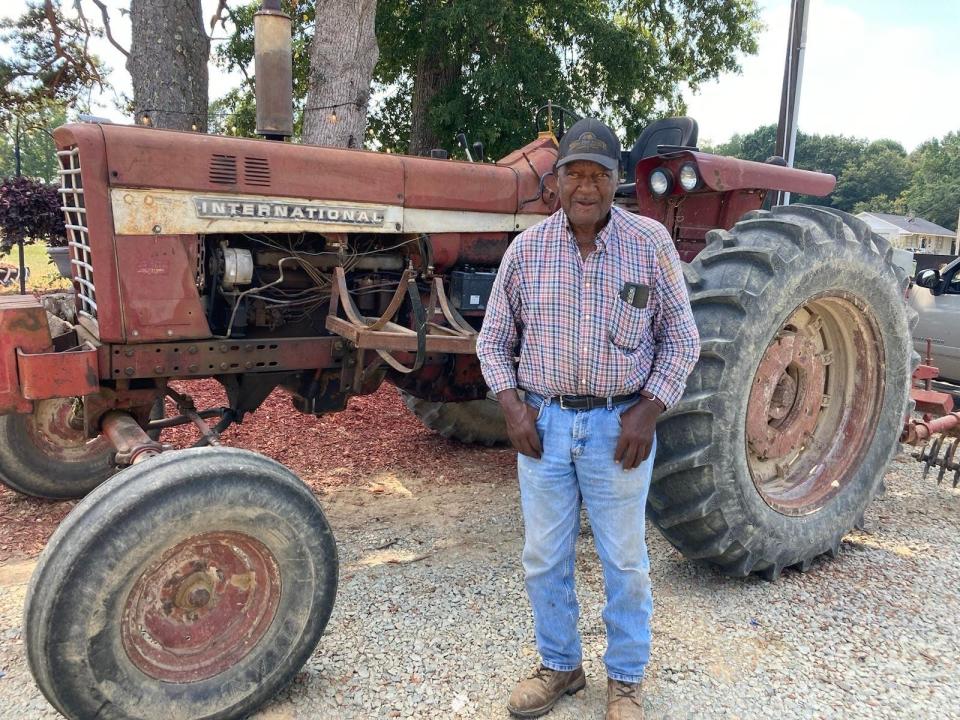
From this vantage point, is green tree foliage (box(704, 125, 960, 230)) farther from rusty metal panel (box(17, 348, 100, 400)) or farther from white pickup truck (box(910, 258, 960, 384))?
rusty metal panel (box(17, 348, 100, 400))

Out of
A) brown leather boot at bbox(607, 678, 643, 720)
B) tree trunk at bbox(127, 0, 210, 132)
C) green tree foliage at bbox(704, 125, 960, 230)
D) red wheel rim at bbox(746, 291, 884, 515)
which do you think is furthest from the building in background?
brown leather boot at bbox(607, 678, 643, 720)

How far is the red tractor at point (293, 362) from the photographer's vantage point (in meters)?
2.27

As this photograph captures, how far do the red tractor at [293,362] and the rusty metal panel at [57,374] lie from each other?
0.03 ft

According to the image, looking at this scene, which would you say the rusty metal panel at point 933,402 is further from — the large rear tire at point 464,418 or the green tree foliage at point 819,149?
the green tree foliage at point 819,149

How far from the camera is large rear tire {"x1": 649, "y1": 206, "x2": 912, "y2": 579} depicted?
2959 mm

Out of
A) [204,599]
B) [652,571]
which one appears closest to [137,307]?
[204,599]

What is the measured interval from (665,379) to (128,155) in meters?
2.15

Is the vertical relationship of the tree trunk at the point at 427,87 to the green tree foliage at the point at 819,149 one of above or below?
below

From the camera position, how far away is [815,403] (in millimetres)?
3693

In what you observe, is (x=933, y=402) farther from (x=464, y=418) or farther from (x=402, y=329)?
(x=402, y=329)

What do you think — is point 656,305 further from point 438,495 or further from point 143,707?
point 438,495

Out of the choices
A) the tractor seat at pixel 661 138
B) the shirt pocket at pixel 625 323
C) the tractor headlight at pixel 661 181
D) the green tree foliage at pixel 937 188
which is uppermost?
the green tree foliage at pixel 937 188

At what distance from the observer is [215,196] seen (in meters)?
3.06

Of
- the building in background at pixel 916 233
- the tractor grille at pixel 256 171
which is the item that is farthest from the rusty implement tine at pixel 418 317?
the building in background at pixel 916 233
